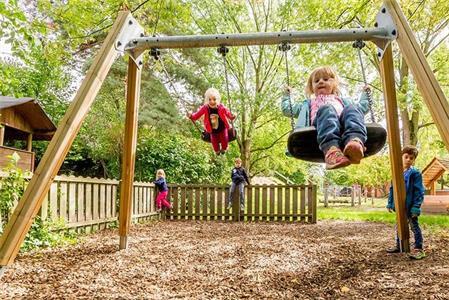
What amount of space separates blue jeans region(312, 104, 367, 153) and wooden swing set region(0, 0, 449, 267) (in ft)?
1.67

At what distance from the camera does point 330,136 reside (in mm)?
3033

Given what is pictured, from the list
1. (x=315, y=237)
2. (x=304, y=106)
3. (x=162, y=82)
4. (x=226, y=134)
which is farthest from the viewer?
(x=162, y=82)

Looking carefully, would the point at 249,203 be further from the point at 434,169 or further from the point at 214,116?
the point at 434,169

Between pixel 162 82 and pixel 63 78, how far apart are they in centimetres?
628

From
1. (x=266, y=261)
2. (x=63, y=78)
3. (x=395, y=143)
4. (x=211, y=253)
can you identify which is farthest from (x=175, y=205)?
(x=63, y=78)

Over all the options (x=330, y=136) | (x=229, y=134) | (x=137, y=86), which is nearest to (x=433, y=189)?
(x=229, y=134)

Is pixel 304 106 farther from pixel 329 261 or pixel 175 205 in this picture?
pixel 175 205

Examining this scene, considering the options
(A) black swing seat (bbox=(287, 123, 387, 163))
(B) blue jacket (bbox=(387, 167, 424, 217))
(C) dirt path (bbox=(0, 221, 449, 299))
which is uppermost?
(A) black swing seat (bbox=(287, 123, 387, 163))

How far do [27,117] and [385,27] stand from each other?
13.1 metres

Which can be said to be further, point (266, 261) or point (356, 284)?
point (266, 261)

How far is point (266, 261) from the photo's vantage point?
445 centimetres

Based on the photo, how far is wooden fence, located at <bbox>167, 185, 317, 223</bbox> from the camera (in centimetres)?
1016

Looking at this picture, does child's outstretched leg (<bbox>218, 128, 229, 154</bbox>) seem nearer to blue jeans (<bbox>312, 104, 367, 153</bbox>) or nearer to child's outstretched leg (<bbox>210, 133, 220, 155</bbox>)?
child's outstretched leg (<bbox>210, 133, 220, 155</bbox>)

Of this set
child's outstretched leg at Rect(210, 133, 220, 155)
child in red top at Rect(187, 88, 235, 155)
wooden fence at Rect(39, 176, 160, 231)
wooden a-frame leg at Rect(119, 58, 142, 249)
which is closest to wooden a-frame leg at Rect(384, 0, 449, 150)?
child in red top at Rect(187, 88, 235, 155)
